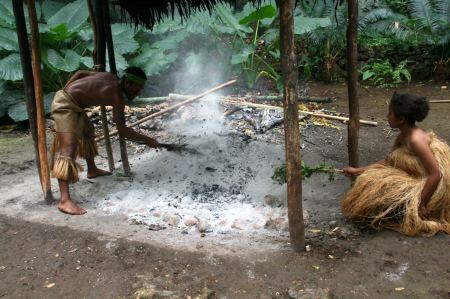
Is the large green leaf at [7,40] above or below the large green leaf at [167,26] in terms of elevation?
below

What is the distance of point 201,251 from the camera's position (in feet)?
11.0

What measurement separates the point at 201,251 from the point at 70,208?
1.50 meters

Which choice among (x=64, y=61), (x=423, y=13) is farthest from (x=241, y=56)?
(x=423, y=13)

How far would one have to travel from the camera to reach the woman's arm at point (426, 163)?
3.23 meters

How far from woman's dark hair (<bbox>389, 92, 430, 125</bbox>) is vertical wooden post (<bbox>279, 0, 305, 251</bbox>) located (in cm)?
88

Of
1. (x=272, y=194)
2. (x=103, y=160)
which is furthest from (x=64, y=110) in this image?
(x=272, y=194)

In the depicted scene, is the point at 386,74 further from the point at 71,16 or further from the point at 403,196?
the point at 403,196

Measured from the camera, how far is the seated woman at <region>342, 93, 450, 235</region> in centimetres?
333

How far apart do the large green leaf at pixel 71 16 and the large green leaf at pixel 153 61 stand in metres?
A: 1.19

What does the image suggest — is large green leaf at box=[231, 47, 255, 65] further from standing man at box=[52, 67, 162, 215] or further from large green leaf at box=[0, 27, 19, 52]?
standing man at box=[52, 67, 162, 215]

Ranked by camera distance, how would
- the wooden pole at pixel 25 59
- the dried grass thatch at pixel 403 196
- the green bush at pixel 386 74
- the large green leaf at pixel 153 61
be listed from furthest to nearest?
the green bush at pixel 386 74 → the large green leaf at pixel 153 61 → the wooden pole at pixel 25 59 → the dried grass thatch at pixel 403 196

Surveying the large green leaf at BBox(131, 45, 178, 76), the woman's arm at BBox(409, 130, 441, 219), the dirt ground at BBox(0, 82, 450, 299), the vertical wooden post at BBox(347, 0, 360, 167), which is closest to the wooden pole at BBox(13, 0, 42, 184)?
the dirt ground at BBox(0, 82, 450, 299)

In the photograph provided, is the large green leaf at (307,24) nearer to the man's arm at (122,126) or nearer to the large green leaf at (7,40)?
the man's arm at (122,126)

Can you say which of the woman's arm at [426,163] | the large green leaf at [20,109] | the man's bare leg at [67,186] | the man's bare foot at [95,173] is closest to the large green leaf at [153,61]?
the large green leaf at [20,109]
